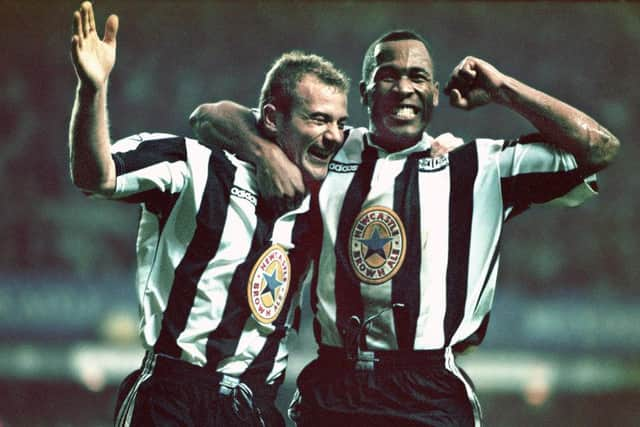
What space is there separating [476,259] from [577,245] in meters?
4.04

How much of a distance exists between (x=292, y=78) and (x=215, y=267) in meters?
0.56

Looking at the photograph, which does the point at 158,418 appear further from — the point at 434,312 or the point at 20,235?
the point at 20,235

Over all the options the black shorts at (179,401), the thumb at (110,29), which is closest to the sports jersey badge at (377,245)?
the black shorts at (179,401)

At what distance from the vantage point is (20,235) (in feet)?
19.0

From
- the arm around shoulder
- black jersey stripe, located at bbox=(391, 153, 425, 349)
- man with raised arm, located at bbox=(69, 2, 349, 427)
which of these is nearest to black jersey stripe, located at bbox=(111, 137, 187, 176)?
man with raised arm, located at bbox=(69, 2, 349, 427)

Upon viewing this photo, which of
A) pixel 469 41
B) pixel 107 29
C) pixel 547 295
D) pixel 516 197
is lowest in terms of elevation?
pixel 547 295

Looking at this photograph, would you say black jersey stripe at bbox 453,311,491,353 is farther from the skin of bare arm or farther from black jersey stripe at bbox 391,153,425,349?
the skin of bare arm

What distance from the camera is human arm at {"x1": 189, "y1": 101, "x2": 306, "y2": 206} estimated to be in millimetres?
2016

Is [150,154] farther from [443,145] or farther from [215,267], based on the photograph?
[443,145]

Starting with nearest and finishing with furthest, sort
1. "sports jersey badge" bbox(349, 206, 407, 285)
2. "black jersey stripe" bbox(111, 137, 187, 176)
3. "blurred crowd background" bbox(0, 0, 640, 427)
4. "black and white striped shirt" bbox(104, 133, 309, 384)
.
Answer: "black jersey stripe" bbox(111, 137, 187, 176) → "black and white striped shirt" bbox(104, 133, 309, 384) → "sports jersey badge" bbox(349, 206, 407, 285) → "blurred crowd background" bbox(0, 0, 640, 427)

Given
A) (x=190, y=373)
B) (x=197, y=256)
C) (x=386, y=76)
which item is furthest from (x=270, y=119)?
(x=190, y=373)

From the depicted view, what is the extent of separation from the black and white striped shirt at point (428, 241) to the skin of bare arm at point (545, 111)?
0.06 meters

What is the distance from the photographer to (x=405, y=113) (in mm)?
2104

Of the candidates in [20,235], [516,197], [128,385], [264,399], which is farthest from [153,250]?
[20,235]
